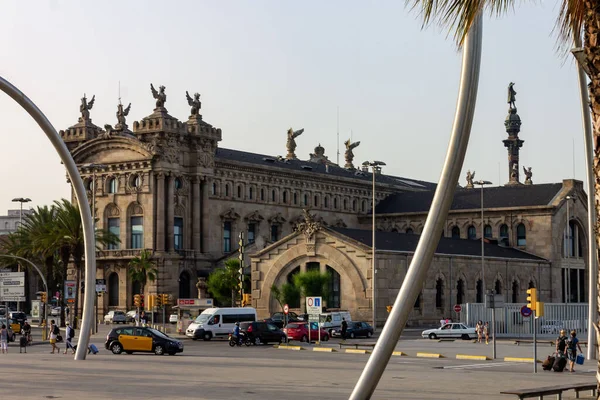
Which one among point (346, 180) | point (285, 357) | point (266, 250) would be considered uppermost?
point (346, 180)

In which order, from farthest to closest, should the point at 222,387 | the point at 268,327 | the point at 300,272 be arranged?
the point at 300,272 < the point at 268,327 < the point at 222,387

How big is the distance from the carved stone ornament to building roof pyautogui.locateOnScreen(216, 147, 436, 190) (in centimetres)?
489

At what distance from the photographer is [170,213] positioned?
328 ft

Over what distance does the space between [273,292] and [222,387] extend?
181 feet

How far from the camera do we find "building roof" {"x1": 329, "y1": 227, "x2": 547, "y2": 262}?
8538 cm

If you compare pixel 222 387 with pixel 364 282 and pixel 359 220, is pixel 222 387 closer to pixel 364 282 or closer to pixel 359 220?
pixel 364 282

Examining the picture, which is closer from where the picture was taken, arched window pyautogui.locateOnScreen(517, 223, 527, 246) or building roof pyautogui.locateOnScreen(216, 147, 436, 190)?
arched window pyautogui.locateOnScreen(517, 223, 527, 246)

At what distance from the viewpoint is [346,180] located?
121625mm

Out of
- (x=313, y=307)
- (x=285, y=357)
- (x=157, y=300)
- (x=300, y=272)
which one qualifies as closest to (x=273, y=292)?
(x=300, y=272)

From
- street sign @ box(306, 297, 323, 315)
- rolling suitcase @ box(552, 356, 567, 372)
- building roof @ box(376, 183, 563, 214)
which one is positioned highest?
building roof @ box(376, 183, 563, 214)

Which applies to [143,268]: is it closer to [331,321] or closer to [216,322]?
[216,322]

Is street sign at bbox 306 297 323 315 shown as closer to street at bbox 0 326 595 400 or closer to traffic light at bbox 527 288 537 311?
street at bbox 0 326 595 400

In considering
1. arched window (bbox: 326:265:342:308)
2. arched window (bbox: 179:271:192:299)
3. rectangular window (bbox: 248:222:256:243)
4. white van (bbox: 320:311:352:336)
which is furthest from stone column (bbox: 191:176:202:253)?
white van (bbox: 320:311:352:336)

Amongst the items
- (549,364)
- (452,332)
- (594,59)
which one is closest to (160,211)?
(452,332)
